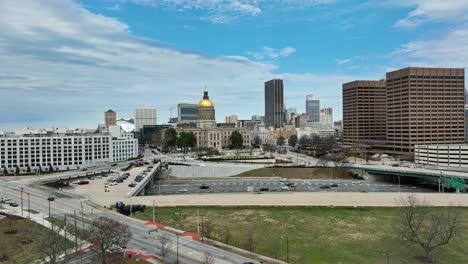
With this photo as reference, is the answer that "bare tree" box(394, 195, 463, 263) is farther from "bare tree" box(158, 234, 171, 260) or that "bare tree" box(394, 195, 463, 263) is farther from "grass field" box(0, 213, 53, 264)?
"grass field" box(0, 213, 53, 264)

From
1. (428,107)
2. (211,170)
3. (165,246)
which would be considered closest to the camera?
(165,246)

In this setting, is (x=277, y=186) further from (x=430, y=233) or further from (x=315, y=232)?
(x=430, y=233)

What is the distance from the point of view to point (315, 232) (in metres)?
50.3

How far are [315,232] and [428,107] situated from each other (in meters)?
127

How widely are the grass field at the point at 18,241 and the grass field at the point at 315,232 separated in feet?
52.0

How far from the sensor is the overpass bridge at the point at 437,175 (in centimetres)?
8238

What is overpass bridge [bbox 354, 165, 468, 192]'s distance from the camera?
270 feet

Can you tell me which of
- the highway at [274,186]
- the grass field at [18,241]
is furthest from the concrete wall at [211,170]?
the grass field at [18,241]

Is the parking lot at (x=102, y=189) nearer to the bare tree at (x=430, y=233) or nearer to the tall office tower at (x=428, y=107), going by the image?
the bare tree at (x=430, y=233)

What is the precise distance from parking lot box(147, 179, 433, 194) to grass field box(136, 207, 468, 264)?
2386 cm

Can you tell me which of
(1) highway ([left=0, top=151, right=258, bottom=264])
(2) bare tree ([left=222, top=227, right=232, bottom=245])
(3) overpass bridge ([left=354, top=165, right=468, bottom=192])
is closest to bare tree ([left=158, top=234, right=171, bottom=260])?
(1) highway ([left=0, top=151, right=258, bottom=264])

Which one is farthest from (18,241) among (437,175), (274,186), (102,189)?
(437,175)

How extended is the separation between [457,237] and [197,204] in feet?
134

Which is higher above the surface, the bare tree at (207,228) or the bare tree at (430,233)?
the bare tree at (430,233)
